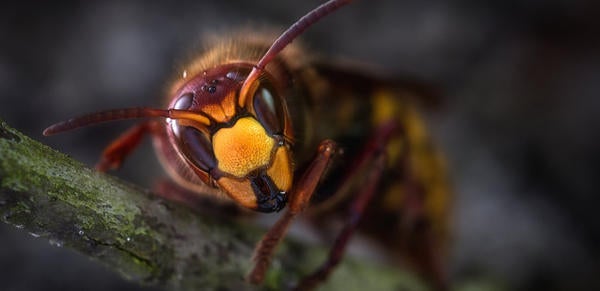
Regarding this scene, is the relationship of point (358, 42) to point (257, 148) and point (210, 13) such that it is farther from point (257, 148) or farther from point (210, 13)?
point (257, 148)

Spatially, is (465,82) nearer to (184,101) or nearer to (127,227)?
(184,101)

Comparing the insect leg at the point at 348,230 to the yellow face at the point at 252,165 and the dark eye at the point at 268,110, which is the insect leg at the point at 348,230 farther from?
the dark eye at the point at 268,110

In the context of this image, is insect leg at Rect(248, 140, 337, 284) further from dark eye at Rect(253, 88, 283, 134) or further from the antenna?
the antenna

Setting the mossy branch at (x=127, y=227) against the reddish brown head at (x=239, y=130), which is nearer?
the mossy branch at (x=127, y=227)

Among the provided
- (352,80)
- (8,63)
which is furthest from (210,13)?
(352,80)

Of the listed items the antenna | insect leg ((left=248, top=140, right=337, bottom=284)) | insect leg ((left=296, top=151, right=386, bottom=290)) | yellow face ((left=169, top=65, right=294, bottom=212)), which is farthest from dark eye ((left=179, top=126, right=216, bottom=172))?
insect leg ((left=296, top=151, right=386, bottom=290))

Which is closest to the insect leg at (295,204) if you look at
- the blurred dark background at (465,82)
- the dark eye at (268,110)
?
the dark eye at (268,110)
